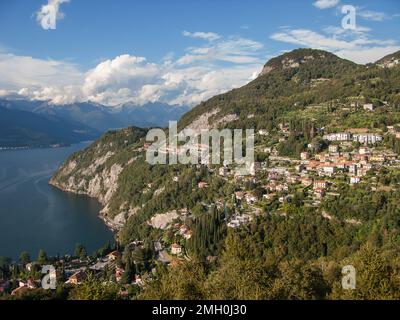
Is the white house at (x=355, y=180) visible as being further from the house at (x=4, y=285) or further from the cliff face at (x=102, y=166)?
the cliff face at (x=102, y=166)

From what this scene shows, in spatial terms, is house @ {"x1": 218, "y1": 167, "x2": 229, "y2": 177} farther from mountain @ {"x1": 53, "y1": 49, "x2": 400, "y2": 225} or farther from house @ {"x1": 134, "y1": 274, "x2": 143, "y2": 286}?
house @ {"x1": 134, "y1": 274, "x2": 143, "y2": 286}

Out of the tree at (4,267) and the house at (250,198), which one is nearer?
the tree at (4,267)

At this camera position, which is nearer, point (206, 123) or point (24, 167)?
point (206, 123)

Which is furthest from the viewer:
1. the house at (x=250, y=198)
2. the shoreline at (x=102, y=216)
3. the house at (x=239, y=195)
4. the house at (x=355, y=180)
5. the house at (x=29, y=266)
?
the shoreline at (x=102, y=216)

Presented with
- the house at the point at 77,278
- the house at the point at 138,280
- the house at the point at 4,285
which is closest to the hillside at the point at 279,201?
the house at the point at 138,280

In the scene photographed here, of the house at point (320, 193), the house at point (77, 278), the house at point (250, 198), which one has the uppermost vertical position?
the house at point (320, 193)

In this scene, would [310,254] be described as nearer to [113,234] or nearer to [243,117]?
[113,234]
